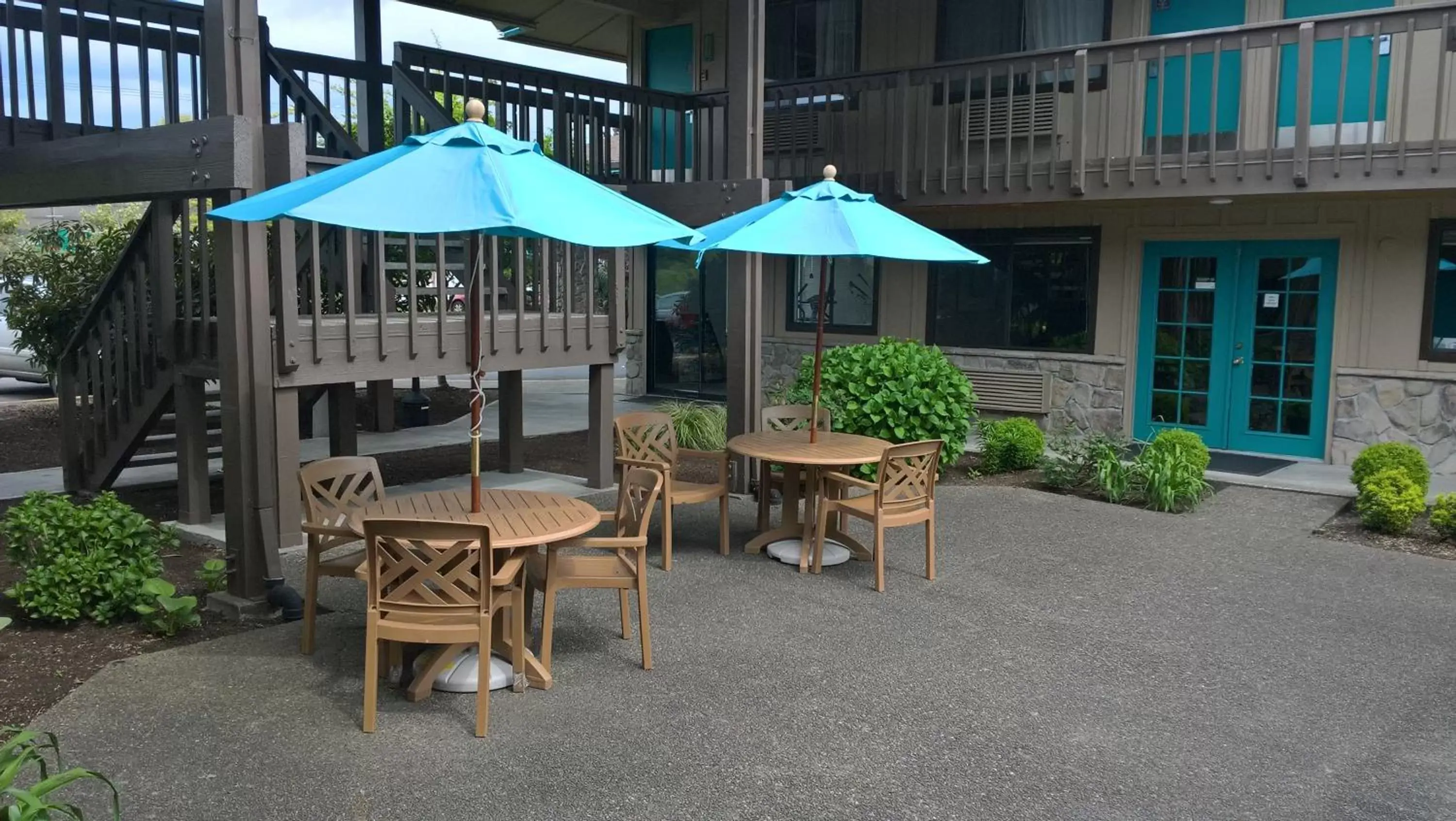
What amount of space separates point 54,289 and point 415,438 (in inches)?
147

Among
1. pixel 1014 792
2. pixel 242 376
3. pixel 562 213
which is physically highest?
pixel 562 213

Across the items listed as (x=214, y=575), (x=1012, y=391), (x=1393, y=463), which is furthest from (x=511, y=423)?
(x=1393, y=463)

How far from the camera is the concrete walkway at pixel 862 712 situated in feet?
12.5

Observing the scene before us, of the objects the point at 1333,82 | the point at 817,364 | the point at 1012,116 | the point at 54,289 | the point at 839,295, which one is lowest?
the point at 817,364

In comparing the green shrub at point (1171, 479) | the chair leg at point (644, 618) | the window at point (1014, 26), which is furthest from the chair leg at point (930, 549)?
the window at point (1014, 26)

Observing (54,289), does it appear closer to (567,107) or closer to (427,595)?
(567,107)

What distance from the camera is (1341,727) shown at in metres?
4.50

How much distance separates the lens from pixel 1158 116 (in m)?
9.56

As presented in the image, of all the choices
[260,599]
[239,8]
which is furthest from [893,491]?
[239,8]

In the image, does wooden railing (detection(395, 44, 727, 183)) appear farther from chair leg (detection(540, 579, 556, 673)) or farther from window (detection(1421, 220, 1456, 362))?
window (detection(1421, 220, 1456, 362))

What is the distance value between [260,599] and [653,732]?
2588 mm

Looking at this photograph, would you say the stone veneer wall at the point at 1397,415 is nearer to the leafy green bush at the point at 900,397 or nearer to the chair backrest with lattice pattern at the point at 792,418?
the leafy green bush at the point at 900,397

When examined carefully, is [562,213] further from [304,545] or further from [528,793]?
[304,545]

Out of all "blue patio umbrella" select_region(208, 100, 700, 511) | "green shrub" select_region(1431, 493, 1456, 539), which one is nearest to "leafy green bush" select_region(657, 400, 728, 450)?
"blue patio umbrella" select_region(208, 100, 700, 511)
